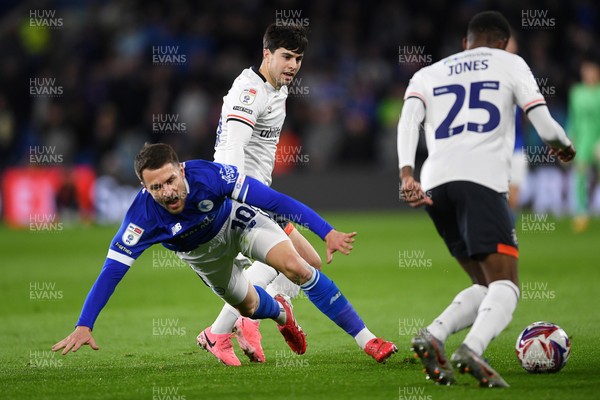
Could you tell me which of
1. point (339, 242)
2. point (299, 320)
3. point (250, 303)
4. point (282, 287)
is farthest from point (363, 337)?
point (299, 320)

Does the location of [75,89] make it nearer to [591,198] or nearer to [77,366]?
[591,198]

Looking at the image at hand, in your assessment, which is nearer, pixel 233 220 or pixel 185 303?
pixel 233 220

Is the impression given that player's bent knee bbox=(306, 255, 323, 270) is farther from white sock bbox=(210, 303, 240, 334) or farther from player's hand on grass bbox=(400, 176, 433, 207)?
player's hand on grass bbox=(400, 176, 433, 207)

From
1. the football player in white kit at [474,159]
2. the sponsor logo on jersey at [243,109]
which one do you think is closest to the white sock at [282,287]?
the sponsor logo on jersey at [243,109]

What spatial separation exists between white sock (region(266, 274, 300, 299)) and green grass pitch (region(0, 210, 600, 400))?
1.40 feet

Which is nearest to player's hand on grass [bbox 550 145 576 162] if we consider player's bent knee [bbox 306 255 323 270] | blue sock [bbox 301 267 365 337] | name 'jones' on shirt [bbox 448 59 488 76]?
name 'jones' on shirt [bbox 448 59 488 76]

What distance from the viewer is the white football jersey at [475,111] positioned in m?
5.84

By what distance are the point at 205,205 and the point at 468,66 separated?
177 cm

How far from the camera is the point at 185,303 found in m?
10.6

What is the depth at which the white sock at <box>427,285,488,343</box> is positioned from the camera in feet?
18.8

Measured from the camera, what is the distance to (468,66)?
235 inches

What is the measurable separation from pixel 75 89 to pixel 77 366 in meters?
15.3

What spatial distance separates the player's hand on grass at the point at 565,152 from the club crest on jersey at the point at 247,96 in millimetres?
2149

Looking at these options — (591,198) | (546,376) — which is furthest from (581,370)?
(591,198)
